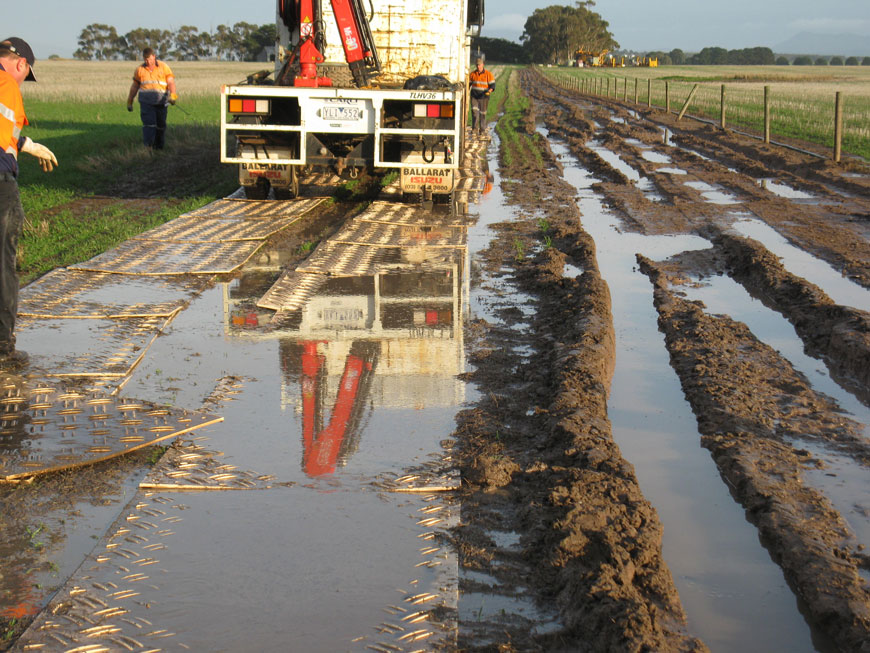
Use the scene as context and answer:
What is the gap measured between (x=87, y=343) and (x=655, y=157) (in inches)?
629

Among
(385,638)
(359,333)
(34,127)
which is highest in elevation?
(34,127)

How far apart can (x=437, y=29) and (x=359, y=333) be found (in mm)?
8347

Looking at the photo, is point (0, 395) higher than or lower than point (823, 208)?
lower

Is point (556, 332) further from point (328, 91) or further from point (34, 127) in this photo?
point (34, 127)

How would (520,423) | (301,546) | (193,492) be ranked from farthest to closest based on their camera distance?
(520,423)
(193,492)
(301,546)

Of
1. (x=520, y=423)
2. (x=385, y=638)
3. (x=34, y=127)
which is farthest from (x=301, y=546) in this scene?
(x=34, y=127)

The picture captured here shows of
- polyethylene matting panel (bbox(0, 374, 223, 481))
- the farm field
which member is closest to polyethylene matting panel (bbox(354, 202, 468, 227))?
the farm field

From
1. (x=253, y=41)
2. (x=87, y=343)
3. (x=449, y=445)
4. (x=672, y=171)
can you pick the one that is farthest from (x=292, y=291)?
(x=253, y=41)

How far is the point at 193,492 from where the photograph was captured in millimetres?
4473

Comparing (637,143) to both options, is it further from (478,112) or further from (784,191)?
(784,191)

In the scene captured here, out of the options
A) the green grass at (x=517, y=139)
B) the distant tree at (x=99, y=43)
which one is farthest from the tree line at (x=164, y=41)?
the green grass at (x=517, y=139)

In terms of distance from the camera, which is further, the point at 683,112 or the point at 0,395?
the point at 683,112

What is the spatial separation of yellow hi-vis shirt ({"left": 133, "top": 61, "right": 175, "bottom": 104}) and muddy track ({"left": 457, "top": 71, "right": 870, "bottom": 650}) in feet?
28.1

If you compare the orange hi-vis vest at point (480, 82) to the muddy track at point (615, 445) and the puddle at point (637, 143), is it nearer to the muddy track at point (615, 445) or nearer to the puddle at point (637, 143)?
the puddle at point (637, 143)
